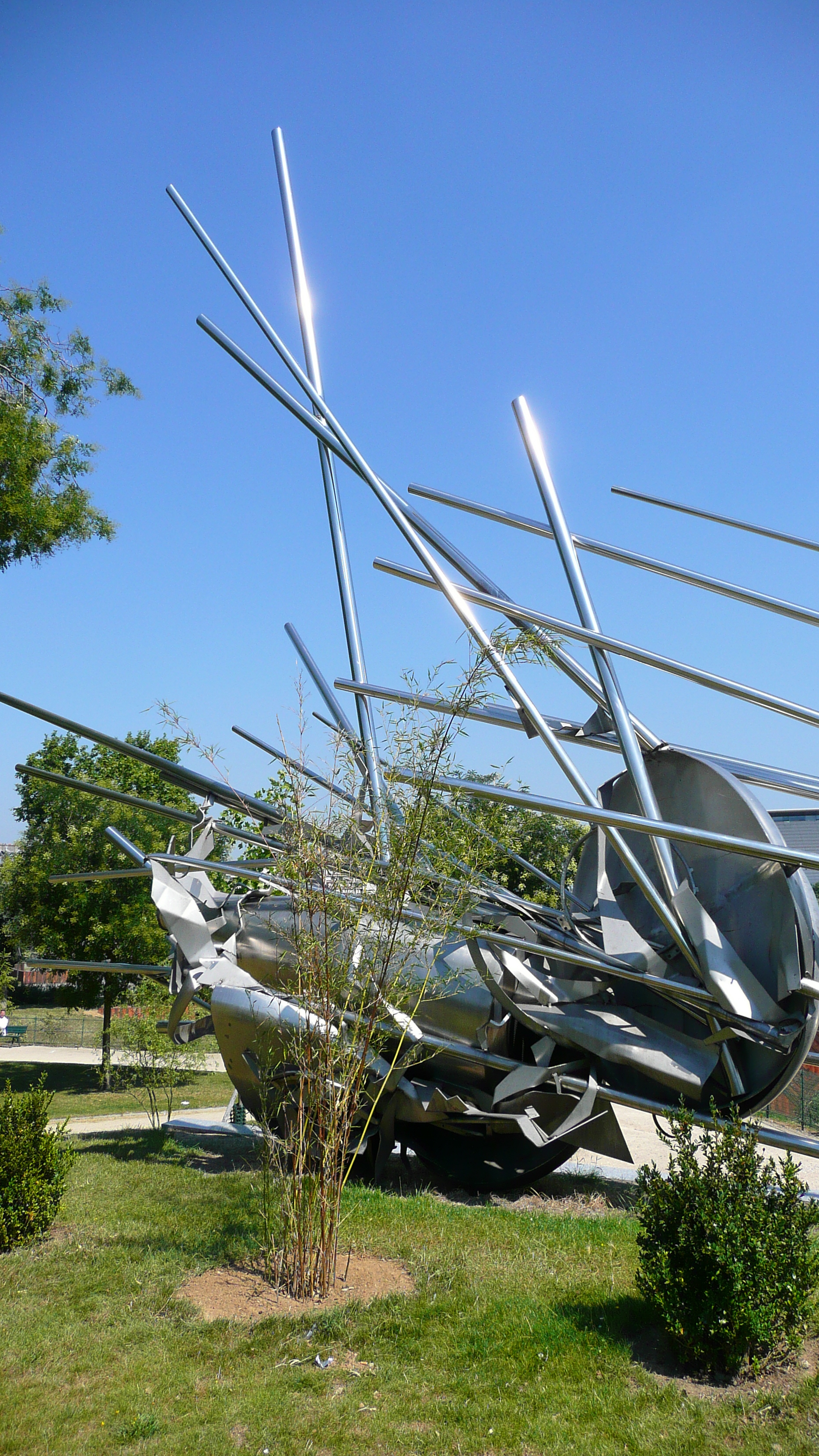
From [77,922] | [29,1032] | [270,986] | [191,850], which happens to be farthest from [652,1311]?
[29,1032]

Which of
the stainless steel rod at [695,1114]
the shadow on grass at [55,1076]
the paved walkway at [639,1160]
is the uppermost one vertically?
the stainless steel rod at [695,1114]

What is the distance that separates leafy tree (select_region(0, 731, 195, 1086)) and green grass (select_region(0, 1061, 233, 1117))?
1.05 meters

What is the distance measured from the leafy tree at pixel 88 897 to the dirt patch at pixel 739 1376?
1960 centimetres

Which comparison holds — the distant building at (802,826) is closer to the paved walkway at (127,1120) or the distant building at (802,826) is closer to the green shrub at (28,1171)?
the paved walkway at (127,1120)

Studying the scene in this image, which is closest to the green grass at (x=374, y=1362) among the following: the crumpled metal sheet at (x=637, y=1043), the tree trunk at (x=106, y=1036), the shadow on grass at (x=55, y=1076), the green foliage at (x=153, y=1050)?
the crumpled metal sheet at (x=637, y=1043)

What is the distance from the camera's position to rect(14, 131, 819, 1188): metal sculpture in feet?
29.0

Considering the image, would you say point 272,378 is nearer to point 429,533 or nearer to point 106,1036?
point 429,533

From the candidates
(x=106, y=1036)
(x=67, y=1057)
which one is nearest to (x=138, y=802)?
(x=106, y=1036)

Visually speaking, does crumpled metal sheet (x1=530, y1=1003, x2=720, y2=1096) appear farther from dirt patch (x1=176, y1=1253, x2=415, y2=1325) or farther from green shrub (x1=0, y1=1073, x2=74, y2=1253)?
green shrub (x1=0, y1=1073, x2=74, y2=1253)

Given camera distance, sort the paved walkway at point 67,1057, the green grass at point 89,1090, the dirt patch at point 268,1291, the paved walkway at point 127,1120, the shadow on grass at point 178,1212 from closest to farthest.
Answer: the dirt patch at point 268,1291 < the shadow on grass at point 178,1212 < the paved walkway at point 127,1120 < the green grass at point 89,1090 < the paved walkway at point 67,1057

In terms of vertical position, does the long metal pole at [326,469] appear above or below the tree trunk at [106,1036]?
above

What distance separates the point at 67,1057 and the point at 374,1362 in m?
28.3

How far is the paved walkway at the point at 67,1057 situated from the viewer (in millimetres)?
28266

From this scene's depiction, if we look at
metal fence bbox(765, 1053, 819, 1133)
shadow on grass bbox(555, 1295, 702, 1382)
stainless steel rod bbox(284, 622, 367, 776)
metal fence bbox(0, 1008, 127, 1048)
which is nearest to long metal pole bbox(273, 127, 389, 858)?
stainless steel rod bbox(284, 622, 367, 776)
